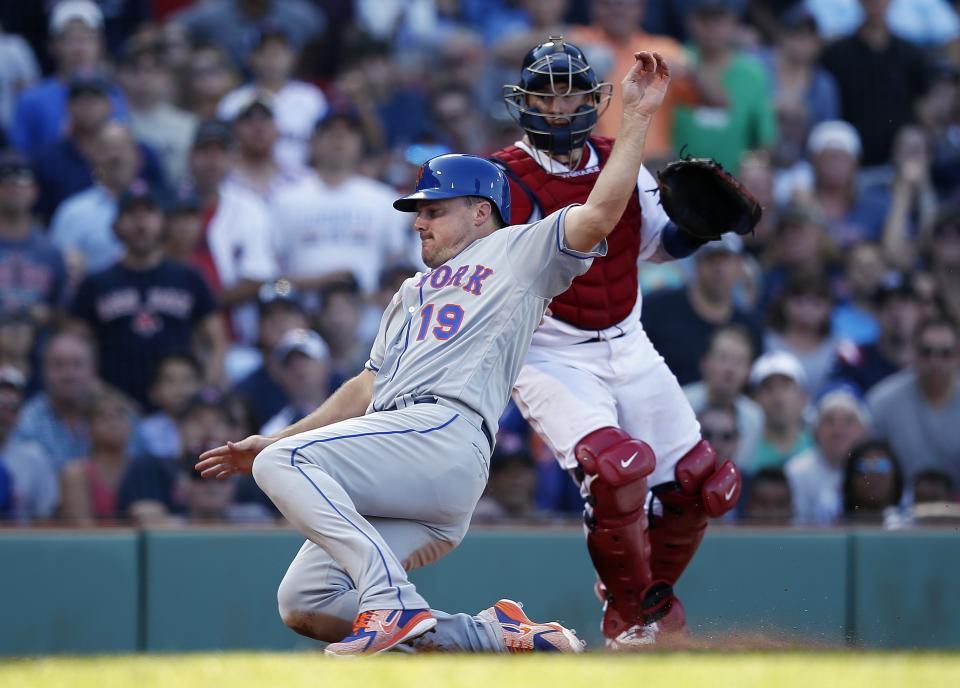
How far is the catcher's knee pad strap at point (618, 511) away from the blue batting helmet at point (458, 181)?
90 centimetres

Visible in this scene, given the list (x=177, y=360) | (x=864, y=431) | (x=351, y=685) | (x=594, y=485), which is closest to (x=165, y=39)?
(x=177, y=360)

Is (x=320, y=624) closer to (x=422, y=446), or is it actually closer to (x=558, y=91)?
(x=422, y=446)

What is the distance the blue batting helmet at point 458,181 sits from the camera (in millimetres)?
5098

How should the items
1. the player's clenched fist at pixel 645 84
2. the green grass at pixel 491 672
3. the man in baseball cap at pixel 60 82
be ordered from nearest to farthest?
the green grass at pixel 491 672 → the player's clenched fist at pixel 645 84 → the man in baseball cap at pixel 60 82

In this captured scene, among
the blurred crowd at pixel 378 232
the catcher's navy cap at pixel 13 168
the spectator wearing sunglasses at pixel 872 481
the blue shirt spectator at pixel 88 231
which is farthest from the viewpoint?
the blue shirt spectator at pixel 88 231

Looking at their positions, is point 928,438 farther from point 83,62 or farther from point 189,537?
point 83,62

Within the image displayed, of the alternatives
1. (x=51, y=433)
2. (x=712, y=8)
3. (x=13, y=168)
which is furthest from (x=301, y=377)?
(x=712, y=8)

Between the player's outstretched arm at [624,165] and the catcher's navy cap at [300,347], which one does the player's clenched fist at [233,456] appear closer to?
the player's outstretched arm at [624,165]

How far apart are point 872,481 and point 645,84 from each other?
3804 millimetres

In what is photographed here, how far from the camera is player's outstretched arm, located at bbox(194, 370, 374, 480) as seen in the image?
16.8 ft

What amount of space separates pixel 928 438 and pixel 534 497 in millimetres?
2318

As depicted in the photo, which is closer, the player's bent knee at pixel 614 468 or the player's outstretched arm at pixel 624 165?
the player's outstretched arm at pixel 624 165

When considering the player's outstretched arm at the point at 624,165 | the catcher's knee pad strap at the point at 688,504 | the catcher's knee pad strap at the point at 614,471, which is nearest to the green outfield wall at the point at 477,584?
the catcher's knee pad strap at the point at 688,504

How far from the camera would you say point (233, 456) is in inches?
203
